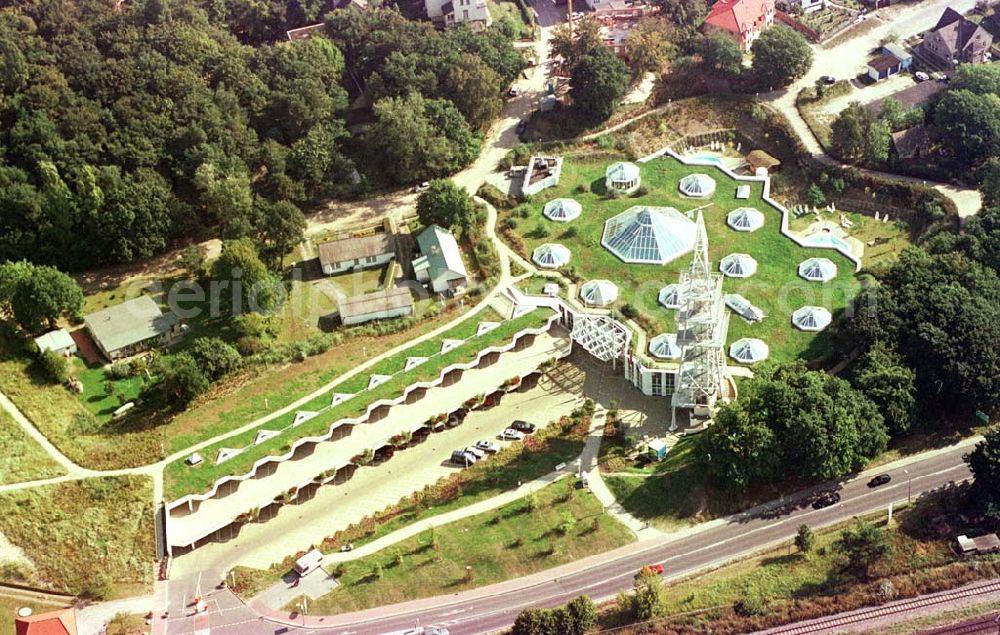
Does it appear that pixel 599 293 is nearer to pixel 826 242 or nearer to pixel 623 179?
pixel 623 179

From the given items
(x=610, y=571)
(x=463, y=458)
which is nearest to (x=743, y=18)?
(x=463, y=458)

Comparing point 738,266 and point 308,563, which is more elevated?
point 308,563

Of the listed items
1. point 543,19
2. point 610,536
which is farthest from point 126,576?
point 543,19

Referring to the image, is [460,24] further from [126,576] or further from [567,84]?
[126,576]

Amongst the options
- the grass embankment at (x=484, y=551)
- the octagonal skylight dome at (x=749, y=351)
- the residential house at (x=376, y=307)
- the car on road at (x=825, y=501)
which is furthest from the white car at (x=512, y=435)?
the car on road at (x=825, y=501)

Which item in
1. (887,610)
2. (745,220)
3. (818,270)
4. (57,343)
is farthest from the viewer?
(745,220)

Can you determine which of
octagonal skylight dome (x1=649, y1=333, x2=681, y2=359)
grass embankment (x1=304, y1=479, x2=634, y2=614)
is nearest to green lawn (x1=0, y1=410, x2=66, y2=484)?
grass embankment (x1=304, y1=479, x2=634, y2=614)

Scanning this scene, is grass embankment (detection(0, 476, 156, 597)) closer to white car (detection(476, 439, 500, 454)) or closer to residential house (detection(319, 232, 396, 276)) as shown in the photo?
white car (detection(476, 439, 500, 454))
